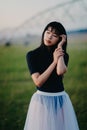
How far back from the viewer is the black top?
2.64m

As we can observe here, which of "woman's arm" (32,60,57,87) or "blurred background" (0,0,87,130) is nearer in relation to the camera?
"woman's arm" (32,60,57,87)

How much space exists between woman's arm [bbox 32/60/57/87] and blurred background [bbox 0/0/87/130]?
0.25 metres

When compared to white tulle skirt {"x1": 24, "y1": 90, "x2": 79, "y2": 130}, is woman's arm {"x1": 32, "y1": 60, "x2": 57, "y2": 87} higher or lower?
higher

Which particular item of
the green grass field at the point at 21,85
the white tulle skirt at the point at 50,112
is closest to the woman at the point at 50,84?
the white tulle skirt at the point at 50,112

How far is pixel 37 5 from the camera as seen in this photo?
2963mm

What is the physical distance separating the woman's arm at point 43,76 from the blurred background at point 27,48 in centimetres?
25

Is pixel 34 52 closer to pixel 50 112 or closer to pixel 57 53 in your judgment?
pixel 57 53

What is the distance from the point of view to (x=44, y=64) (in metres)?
2.67

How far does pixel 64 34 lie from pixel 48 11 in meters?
0.35

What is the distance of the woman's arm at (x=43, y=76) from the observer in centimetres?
260

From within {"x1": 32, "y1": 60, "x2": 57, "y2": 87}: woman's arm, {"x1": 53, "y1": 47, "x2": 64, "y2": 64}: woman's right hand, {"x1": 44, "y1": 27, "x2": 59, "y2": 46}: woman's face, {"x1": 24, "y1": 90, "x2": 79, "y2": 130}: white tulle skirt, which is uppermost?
{"x1": 44, "y1": 27, "x2": 59, "y2": 46}: woman's face

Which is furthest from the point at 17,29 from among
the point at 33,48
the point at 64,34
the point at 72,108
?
the point at 72,108

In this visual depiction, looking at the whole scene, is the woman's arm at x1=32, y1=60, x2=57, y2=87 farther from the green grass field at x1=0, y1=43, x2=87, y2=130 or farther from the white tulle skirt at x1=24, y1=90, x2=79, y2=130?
the green grass field at x1=0, y1=43, x2=87, y2=130

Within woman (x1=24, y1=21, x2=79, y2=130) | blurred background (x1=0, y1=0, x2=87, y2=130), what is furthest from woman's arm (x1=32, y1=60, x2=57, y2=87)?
blurred background (x1=0, y1=0, x2=87, y2=130)
